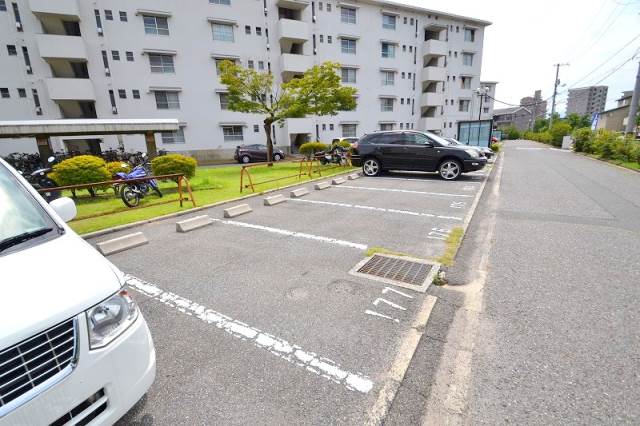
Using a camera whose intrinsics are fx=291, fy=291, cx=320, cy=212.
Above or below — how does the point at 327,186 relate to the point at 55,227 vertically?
below

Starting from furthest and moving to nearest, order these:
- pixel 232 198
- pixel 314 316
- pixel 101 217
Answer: pixel 232 198, pixel 101 217, pixel 314 316

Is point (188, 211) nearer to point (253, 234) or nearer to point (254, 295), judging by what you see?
point (253, 234)

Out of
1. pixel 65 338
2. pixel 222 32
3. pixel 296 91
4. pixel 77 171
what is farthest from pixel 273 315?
pixel 222 32

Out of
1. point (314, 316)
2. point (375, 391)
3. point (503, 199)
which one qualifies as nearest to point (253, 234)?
point (314, 316)

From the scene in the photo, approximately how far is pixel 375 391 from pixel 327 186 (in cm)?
838

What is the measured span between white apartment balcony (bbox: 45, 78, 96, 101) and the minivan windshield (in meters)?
23.0

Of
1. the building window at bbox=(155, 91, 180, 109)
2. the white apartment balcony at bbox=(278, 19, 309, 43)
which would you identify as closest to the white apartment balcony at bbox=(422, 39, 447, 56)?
the white apartment balcony at bbox=(278, 19, 309, 43)

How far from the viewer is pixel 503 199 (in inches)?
311

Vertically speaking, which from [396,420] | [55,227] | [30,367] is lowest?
[396,420]

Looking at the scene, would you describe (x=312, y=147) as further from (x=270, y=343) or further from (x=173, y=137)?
(x=270, y=343)

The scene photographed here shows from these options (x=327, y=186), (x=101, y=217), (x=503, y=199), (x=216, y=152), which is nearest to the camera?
(x=101, y=217)

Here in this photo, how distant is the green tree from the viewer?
613 inches

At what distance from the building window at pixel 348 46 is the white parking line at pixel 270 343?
31.3 meters

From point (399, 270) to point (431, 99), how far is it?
36.0 metres
